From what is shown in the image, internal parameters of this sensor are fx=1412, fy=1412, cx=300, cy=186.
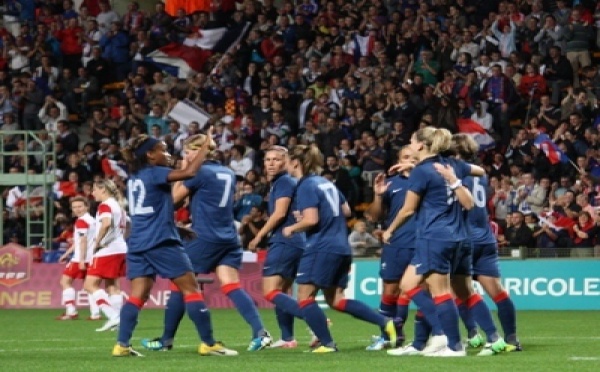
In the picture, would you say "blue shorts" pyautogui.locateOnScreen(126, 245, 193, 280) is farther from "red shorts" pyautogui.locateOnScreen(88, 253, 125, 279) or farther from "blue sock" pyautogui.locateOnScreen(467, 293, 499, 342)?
"red shorts" pyautogui.locateOnScreen(88, 253, 125, 279)

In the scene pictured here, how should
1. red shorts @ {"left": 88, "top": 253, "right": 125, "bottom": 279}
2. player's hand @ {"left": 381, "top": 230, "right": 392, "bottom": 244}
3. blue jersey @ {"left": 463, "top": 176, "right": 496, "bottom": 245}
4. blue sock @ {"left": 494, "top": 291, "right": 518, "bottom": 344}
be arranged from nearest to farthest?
1. blue sock @ {"left": 494, "top": 291, "right": 518, "bottom": 344}
2. blue jersey @ {"left": 463, "top": 176, "right": 496, "bottom": 245}
3. player's hand @ {"left": 381, "top": 230, "right": 392, "bottom": 244}
4. red shorts @ {"left": 88, "top": 253, "right": 125, "bottom": 279}

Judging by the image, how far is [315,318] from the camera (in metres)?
12.9

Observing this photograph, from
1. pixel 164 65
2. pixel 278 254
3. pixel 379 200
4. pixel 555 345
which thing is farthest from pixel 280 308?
pixel 164 65

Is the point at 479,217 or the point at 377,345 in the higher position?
the point at 479,217

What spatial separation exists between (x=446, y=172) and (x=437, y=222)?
0.45 m

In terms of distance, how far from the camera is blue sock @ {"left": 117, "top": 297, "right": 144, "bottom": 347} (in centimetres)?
1281

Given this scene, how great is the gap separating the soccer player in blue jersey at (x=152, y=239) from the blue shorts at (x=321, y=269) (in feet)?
3.35

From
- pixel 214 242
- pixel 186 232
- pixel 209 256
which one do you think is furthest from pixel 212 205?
pixel 186 232

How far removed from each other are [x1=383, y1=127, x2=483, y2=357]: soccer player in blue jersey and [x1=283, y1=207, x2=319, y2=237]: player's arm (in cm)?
108

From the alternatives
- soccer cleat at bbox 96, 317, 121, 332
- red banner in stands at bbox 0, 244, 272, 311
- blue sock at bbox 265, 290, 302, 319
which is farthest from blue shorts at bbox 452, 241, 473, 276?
red banner in stands at bbox 0, 244, 272, 311

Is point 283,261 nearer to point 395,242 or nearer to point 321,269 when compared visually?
point 395,242

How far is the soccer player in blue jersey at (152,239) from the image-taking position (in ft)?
41.8

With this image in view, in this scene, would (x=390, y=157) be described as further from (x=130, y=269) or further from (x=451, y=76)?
(x=130, y=269)

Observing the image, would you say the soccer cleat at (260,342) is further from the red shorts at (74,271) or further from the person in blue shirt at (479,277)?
the red shorts at (74,271)
